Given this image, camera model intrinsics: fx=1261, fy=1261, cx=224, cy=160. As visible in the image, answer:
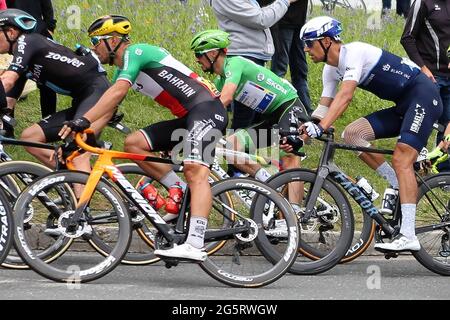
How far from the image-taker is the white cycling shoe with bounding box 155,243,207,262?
899cm

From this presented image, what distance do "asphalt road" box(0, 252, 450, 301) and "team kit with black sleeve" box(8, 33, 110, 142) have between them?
1388 millimetres

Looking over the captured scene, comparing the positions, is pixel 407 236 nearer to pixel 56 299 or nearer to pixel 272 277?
pixel 272 277

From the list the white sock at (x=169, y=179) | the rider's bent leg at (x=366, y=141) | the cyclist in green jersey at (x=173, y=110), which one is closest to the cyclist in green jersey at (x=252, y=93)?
the rider's bent leg at (x=366, y=141)

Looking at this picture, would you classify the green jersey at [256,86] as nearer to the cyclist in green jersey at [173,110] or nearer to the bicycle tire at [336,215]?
the cyclist in green jersey at [173,110]

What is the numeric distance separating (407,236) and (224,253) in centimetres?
149

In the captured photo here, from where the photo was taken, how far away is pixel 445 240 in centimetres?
1011

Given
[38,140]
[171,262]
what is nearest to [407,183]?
[171,262]

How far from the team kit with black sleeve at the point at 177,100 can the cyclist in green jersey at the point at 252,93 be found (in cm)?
76

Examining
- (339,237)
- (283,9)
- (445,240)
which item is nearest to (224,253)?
(339,237)

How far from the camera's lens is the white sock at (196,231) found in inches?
357

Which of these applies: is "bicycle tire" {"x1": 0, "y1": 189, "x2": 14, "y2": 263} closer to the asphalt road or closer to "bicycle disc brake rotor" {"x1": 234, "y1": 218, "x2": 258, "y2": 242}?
the asphalt road

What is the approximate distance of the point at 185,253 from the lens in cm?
900

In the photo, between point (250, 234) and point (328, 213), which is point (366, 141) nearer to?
point (328, 213)

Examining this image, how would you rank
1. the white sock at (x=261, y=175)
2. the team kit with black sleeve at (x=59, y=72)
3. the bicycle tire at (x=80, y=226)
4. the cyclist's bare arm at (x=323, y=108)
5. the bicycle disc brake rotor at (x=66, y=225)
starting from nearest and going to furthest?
the bicycle tire at (x=80, y=226) < the bicycle disc brake rotor at (x=66, y=225) < the team kit with black sleeve at (x=59, y=72) < the cyclist's bare arm at (x=323, y=108) < the white sock at (x=261, y=175)
